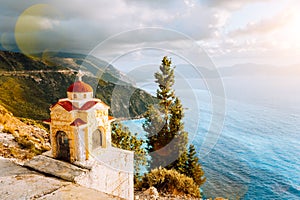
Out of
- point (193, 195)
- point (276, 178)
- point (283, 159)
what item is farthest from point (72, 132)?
point (283, 159)

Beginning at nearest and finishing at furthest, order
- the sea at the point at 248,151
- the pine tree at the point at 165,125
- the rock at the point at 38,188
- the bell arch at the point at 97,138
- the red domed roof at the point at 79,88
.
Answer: the rock at the point at 38,188, the red domed roof at the point at 79,88, the bell arch at the point at 97,138, the pine tree at the point at 165,125, the sea at the point at 248,151

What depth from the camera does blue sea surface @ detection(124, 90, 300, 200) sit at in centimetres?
2148

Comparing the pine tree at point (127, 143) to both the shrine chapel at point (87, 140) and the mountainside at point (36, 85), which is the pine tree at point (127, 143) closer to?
the shrine chapel at point (87, 140)

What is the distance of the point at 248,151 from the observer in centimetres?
3131

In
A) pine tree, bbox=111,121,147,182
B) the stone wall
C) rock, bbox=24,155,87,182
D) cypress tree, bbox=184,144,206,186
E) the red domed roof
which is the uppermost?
the red domed roof

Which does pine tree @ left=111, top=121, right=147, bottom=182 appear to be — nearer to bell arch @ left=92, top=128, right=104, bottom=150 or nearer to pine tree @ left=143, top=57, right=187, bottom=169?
pine tree @ left=143, top=57, right=187, bottom=169

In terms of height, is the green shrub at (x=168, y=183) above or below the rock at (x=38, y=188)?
below

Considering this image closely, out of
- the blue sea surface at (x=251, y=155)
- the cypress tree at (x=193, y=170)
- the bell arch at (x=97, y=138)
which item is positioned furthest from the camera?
the blue sea surface at (x=251, y=155)

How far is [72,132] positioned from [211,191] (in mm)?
18204

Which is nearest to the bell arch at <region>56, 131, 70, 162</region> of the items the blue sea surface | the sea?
the sea

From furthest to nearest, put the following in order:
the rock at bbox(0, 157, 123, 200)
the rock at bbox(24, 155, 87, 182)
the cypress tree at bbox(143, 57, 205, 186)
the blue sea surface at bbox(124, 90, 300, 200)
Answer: the blue sea surface at bbox(124, 90, 300, 200) → the cypress tree at bbox(143, 57, 205, 186) → the rock at bbox(24, 155, 87, 182) → the rock at bbox(0, 157, 123, 200)

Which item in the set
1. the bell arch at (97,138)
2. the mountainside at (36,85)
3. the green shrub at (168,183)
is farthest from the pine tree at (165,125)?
the bell arch at (97,138)

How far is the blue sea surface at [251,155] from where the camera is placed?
70.5ft

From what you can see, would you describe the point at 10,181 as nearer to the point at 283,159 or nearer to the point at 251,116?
the point at 283,159
